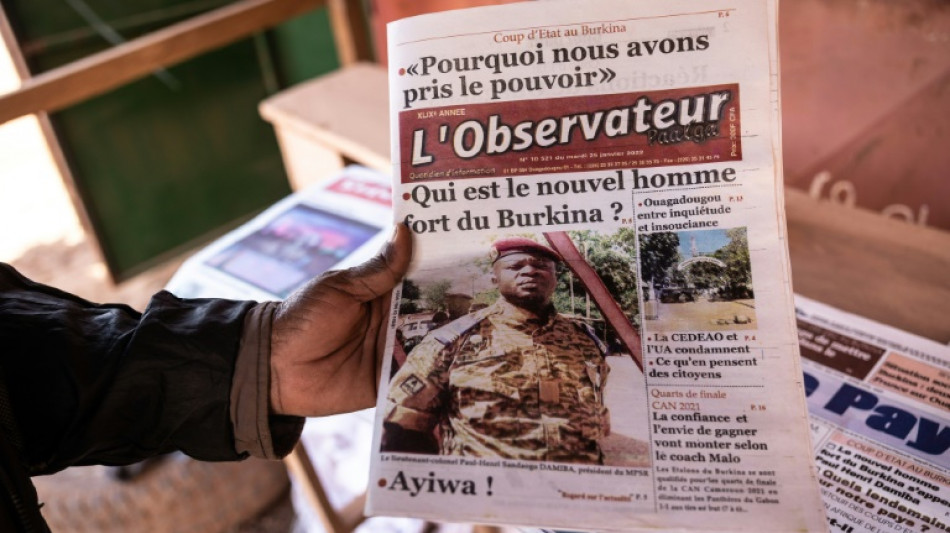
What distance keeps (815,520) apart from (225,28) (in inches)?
56.4

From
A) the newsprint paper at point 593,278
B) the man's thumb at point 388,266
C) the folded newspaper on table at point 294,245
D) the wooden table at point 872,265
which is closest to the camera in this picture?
the newsprint paper at point 593,278

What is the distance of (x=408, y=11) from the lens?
164 cm

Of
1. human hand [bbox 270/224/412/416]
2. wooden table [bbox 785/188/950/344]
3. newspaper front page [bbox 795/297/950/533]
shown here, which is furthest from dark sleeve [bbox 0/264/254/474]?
wooden table [bbox 785/188/950/344]

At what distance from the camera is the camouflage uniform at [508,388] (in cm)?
54

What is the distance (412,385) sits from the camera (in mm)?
580

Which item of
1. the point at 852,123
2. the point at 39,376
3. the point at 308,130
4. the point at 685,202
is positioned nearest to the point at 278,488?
the point at 308,130

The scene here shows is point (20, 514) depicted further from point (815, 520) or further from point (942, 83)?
point (942, 83)

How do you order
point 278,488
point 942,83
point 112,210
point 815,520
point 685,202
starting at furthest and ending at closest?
1. point 112,210
2. point 278,488
3. point 942,83
4. point 685,202
5. point 815,520

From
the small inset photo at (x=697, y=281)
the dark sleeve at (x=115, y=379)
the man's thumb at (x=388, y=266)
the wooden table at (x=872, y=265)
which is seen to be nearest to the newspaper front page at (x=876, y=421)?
the wooden table at (x=872, y=265)

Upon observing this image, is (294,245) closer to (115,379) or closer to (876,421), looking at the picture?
(115,379)

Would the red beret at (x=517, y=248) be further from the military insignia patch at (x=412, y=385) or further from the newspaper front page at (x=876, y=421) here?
the newspaper front page at (x=876, y=421)

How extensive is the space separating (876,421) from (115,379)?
0.69m

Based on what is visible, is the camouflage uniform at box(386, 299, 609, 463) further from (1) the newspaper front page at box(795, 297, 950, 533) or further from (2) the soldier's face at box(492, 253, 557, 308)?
(1) the newspaper front page at box(795, 297, 950, 533)

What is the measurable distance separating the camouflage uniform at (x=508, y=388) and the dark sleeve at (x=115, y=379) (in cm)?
18
